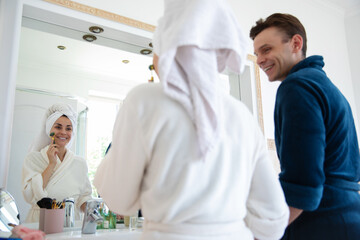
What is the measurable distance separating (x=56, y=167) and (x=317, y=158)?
1.25 metres

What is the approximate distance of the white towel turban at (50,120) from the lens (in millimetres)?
1652

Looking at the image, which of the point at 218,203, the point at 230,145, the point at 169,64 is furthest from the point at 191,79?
the point at 218,203

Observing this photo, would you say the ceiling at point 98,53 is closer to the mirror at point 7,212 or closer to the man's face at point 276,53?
the mirror at point 7,212

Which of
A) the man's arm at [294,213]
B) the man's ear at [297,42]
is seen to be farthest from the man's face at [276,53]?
the man's arm at [294,213]

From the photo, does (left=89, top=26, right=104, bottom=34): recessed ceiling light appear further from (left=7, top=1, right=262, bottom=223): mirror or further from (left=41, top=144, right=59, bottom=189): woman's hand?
(left=41, top=144, right=59, bottom=189): woman's hand

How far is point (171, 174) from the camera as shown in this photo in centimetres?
72

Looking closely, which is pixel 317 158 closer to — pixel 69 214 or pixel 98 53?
pixel 69 214

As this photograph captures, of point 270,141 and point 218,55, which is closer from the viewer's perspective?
point 218,55

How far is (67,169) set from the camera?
67.3 inches

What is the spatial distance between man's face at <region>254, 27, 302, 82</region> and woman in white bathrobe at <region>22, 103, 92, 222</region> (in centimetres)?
102

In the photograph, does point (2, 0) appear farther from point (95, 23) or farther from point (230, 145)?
point (230, 145)

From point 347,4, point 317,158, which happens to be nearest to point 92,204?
point 317,158

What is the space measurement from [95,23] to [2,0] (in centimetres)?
48

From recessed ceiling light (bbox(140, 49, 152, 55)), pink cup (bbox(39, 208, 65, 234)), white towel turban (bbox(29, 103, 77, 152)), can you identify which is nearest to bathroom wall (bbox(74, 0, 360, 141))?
recessed ceiling light (bbox(140, 49, 152, 55))
